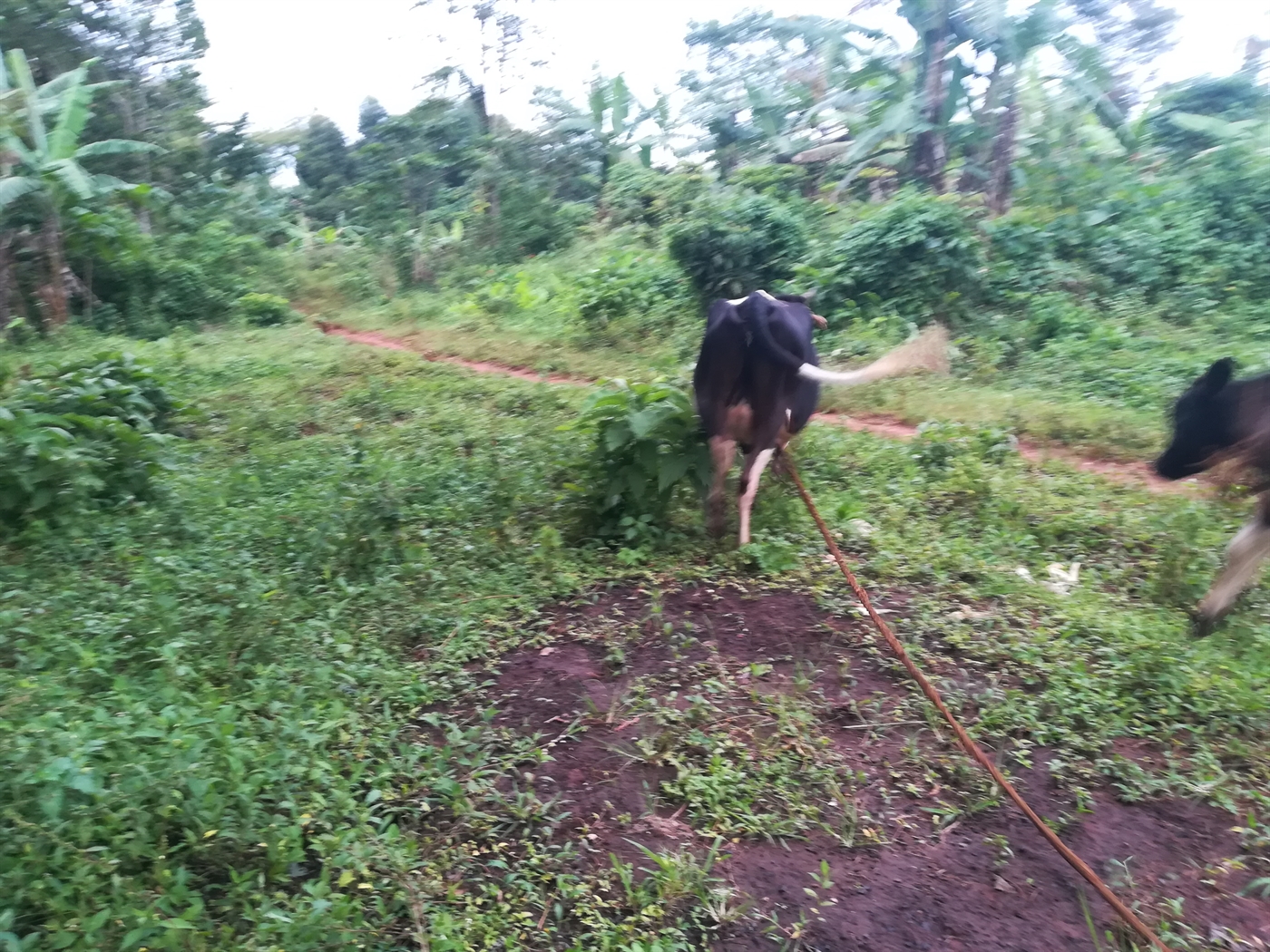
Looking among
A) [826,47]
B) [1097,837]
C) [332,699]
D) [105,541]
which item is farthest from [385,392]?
[826,47]

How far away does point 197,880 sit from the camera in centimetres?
237

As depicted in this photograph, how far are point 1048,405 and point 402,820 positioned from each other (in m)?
6.01

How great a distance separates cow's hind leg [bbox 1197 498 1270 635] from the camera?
3525 mm

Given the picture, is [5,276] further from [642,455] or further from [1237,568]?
[1237,568]

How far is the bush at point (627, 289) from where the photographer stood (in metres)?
10.2

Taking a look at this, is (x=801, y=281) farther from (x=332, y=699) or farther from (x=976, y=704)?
(x=332, y=699)

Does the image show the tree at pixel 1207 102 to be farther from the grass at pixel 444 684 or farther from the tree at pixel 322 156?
the tree at pixel 322 156

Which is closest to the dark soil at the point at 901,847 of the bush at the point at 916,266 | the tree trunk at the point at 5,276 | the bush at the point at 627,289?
the bush at the point at 916,266

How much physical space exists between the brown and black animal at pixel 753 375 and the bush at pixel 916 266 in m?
5.12

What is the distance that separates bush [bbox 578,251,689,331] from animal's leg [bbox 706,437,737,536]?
19.2ft

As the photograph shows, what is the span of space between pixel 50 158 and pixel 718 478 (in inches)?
368

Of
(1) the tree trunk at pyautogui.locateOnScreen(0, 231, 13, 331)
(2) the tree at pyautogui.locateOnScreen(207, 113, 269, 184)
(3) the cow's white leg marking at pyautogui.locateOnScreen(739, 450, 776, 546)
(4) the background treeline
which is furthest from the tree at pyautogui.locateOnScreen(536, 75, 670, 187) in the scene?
(3) the cow's white leg marking at pyautogui.locateOnScreen(739, 450, 776, 546)

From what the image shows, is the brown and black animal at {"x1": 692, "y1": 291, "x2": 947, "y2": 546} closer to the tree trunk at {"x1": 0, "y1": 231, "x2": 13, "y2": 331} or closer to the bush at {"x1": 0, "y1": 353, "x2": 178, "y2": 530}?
the bush at {"x1": 0, "y1": 353, "x2": 178, "y2": 530}

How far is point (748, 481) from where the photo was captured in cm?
458
